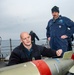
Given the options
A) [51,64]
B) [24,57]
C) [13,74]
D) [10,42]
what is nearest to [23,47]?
[24,57]

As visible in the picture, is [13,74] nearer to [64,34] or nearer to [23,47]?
[23,47]

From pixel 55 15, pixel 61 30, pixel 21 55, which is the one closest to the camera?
pixel 21 55

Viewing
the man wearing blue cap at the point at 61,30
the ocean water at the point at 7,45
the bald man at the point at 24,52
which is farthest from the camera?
the ocean water at the point at 7,45

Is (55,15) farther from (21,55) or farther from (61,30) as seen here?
(21,55)

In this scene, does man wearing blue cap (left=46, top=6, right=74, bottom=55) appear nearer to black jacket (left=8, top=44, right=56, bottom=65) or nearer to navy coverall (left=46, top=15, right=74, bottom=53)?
navy coverall (left=46, top=15, right=74, bottom=53)

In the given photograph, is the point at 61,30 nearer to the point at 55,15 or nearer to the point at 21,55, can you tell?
the point at 55,15

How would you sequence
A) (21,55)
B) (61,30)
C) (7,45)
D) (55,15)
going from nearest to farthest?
(21,55) < (55,15) < (61,30) < (7,45)

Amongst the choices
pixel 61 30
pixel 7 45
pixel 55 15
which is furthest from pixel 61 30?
pixel 7 45

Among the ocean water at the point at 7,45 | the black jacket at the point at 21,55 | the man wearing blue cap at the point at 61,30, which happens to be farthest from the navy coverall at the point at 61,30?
the ocean water at the point at 7,45

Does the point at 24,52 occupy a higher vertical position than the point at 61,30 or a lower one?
lower

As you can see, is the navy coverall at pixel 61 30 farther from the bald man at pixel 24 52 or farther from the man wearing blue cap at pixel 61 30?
the bald man at pixel 24 52

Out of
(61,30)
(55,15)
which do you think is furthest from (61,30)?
(55,15)

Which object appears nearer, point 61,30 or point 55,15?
point 55,15

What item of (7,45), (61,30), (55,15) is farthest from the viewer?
(7,45)
